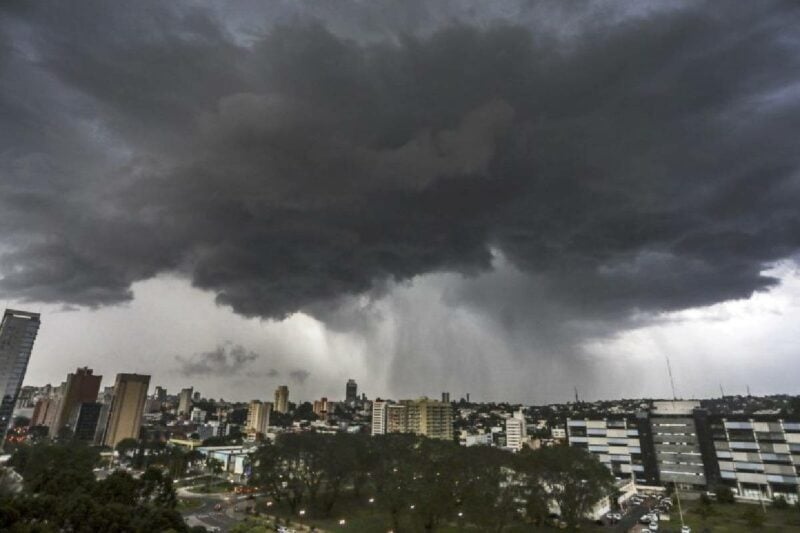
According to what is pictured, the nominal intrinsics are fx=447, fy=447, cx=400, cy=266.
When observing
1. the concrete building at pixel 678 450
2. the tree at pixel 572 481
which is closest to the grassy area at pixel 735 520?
the concrete building at pixel 678 450

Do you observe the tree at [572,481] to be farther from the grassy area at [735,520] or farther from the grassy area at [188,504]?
the grassy area at [188,504]

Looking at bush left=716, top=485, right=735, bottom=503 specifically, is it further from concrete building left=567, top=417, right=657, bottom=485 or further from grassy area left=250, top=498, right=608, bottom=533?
grassy area left=250, top=498, right=608, bottom=533

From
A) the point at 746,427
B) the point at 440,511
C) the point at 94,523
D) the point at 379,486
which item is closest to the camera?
the point at 94,523

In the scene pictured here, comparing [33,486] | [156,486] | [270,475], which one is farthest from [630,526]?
[33,486]

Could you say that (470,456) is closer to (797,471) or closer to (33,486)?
(33,486)

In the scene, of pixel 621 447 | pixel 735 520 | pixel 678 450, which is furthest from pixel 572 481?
pixel 621 447
